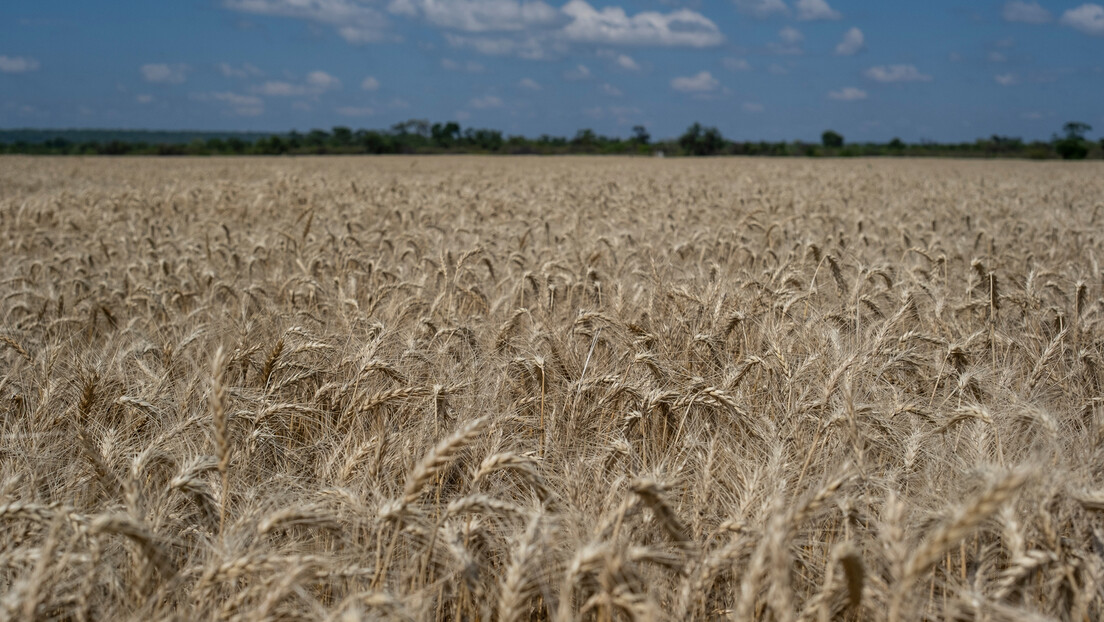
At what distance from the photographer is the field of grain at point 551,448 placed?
55.1 inches

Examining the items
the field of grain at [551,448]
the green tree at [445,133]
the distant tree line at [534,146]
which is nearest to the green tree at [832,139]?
the distant tree line at [534,146]

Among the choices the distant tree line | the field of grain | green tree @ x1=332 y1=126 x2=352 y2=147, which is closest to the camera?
the field of grain

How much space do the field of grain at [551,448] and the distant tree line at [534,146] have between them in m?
65.4

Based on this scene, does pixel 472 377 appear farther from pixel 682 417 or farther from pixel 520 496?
pixel 682 417

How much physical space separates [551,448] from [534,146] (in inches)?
3098

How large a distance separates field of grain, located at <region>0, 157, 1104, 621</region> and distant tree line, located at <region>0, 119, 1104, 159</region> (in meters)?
65.4

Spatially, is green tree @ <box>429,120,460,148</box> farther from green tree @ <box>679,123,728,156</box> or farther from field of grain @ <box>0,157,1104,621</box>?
field of grain @ <box>0,157,1104,621</box>

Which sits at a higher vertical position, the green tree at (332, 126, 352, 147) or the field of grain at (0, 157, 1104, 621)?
the green tree at (332, 126, 352, 147)

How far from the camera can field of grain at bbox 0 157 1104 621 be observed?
1398 mm

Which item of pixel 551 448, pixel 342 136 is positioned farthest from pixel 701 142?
pixel 551 448

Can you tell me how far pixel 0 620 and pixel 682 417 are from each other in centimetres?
192

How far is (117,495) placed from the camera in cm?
192

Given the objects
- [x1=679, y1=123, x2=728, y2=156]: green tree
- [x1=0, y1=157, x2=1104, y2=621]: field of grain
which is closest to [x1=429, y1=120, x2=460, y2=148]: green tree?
[x1=679, y1=123, x2=728, y2=156]: green tree

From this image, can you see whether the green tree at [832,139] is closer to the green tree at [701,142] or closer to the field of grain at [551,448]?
Answer: the green tree at [701,142]
